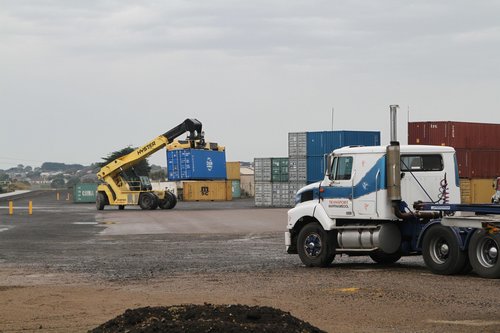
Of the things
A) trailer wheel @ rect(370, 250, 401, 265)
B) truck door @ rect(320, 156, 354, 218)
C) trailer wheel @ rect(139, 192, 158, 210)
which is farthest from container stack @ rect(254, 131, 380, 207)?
truck door @ rect(320, 156, 354, 218)

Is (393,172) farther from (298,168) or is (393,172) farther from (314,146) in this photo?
(298,168)

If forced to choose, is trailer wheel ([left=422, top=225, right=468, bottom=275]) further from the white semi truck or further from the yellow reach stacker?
the yellow reach stacker

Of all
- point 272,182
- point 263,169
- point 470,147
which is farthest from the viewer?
A: point 263,169

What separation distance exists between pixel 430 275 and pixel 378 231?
5.86 ft

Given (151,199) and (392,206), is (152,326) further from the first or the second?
(151,199)

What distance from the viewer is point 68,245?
27.9m

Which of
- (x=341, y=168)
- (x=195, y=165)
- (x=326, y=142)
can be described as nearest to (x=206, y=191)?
(x=195, y=165)

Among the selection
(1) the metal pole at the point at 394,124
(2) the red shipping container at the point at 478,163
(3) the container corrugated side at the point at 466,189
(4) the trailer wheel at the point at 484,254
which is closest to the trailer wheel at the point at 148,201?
(2) the red shipping container at the point at 478,163

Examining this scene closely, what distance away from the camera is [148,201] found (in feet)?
190

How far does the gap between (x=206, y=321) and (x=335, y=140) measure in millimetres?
47797

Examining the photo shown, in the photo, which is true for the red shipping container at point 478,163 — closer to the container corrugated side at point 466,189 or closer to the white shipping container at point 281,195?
the container corrugated side at point 466,189

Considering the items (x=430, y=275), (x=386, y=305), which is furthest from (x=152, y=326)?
(x=430, y=275)

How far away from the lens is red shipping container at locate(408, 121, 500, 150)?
47250 mm

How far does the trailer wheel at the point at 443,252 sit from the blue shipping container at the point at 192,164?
38140 mm
